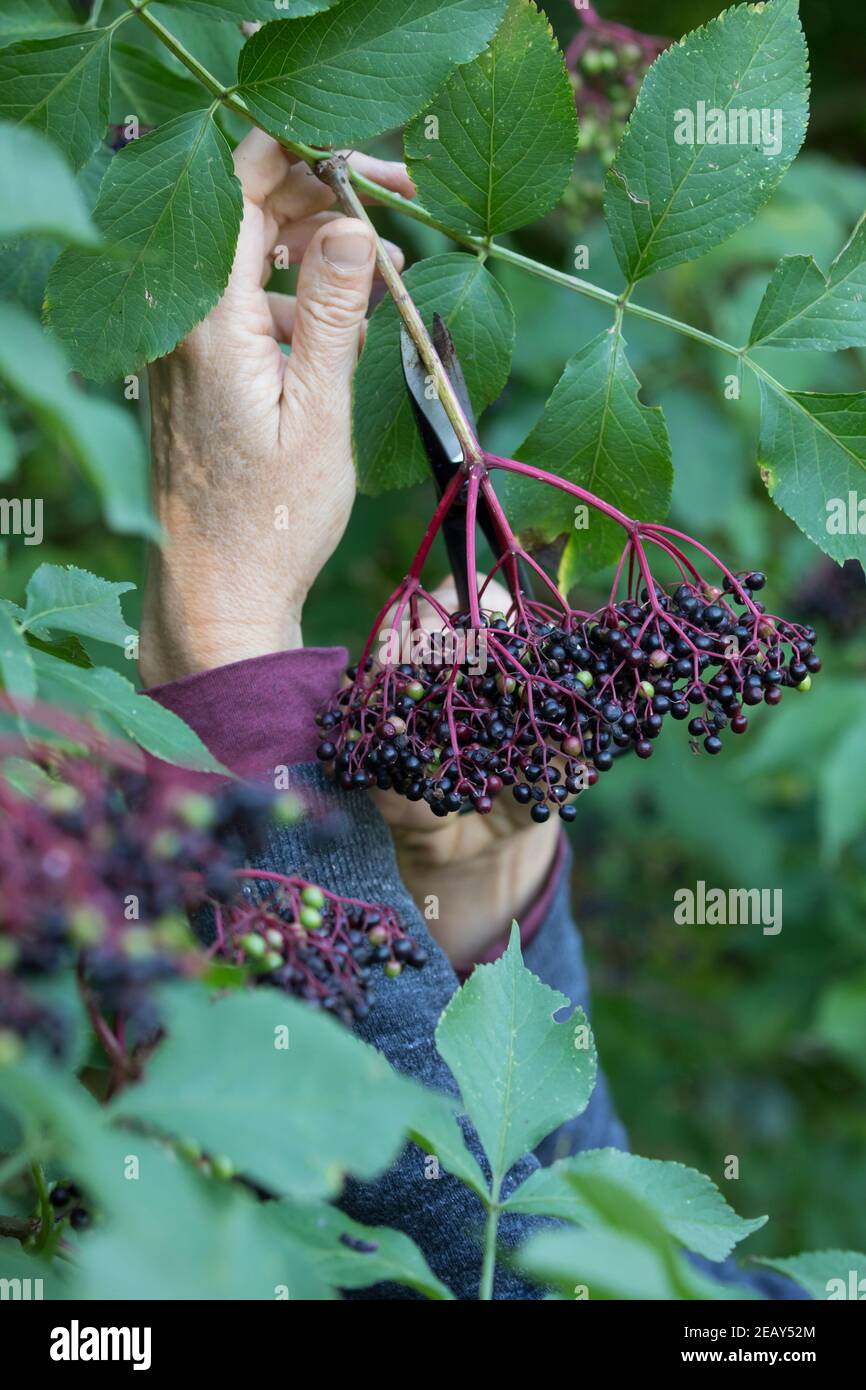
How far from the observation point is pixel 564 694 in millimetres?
1004

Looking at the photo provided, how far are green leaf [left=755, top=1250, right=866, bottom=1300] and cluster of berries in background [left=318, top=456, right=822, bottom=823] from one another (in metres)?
0.46

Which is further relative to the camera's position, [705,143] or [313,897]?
[705,143]

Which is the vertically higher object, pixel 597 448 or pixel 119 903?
pixel 597 448

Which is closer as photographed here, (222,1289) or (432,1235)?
(222,1289)

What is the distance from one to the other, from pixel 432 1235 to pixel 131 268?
0.90 m

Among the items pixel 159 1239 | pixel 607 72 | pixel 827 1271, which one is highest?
pixel 607 72

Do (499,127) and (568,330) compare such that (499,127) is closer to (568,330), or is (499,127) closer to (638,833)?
(568,330)

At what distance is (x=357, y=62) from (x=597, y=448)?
40cm

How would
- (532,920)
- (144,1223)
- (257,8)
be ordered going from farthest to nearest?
(532,920)
(257,8)
(144,1223)

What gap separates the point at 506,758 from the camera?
3.30 feet

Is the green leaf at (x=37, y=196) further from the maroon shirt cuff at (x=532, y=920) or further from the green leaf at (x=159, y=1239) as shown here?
the maroon shirt cuff at (x=532, y=920)

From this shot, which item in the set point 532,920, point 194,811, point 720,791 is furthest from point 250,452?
point 720,791

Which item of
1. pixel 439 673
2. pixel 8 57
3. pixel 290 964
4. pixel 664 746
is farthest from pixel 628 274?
pixel 664 746

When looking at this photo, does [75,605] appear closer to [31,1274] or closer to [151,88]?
[31,1274]
